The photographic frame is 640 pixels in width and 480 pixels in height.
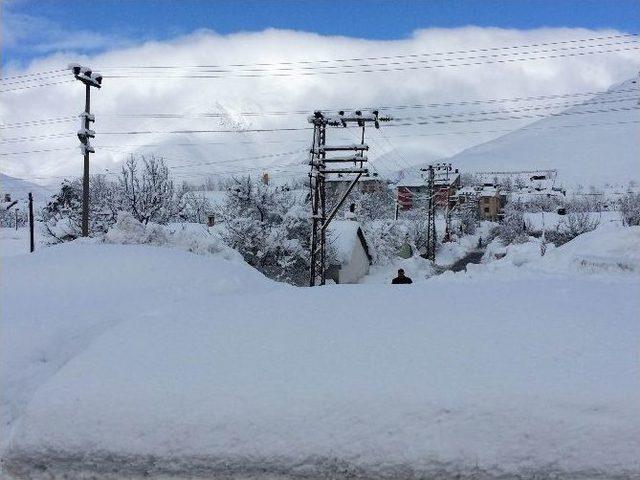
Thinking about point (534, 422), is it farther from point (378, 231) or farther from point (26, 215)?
point (26, 215)

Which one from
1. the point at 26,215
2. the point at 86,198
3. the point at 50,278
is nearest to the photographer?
the point at 50,278

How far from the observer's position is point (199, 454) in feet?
13.7

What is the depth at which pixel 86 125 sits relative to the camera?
19.0 meters

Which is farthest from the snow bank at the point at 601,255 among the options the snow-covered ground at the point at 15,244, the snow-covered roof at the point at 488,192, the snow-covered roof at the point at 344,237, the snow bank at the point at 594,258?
the snow-covered roof at the point at 488,192

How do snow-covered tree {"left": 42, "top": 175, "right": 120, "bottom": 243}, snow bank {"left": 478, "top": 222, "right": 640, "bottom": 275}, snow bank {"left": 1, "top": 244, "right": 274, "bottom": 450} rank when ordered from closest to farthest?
snow bank {"left": 1, "top": 244, "right": 274, "bottom": 450} → snow bank {"left": 478, "top": 222, "right": 640, "bottom": 275} → snow-covered tree {"left": 42, "top": 175, "right": 120, "bottom": 243}

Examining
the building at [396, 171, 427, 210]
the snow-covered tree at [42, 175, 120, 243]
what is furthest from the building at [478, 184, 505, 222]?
the snow-covered tree at [42, 175, 120, 243]

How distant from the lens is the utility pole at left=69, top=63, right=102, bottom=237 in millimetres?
18359

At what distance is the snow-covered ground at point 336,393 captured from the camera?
156 inches

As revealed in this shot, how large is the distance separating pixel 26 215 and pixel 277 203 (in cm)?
6580

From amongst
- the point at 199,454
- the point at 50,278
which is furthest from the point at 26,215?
the point at 199,454

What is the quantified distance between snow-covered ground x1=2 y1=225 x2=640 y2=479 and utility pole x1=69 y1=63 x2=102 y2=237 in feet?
43.6

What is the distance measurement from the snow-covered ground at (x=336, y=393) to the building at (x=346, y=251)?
82.5 feet

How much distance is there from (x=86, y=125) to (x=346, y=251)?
57.2ft

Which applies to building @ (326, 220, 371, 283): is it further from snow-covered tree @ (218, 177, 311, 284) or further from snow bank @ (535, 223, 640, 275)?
snow bank @ (535, 223, 640, 275)
